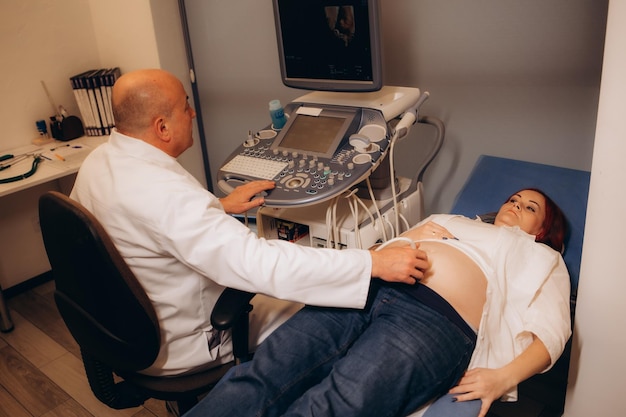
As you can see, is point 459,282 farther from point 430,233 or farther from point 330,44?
point 330,44

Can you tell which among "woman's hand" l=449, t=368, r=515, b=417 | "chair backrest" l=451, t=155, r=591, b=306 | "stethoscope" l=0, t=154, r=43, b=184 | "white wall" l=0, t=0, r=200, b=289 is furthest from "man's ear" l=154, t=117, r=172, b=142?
"white wall" l=0, t=0, r=200, b=289

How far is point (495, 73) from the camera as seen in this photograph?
2027 millimetres

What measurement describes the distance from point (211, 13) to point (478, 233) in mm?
1831

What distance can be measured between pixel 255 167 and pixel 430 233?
625 millimetres

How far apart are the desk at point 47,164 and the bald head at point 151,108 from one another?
3.57ft

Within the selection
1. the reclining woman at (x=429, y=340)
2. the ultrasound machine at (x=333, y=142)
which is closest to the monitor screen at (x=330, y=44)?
the ultrasound machine at (x=333, y=142)

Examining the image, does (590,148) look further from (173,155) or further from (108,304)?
(108,304)

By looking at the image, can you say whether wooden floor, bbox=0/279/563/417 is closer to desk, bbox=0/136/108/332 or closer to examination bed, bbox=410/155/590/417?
examination bed, bbox=410/155/590/417

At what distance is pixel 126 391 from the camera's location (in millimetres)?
1417

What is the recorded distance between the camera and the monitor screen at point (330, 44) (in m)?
1.70

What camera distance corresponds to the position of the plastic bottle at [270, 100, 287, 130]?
6.66ft

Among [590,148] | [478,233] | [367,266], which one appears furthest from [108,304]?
[590,148]

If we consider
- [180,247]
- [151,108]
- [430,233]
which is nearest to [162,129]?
[151,108]

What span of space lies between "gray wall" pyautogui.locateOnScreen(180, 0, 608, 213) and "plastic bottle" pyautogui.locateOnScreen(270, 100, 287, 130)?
0.53 m
